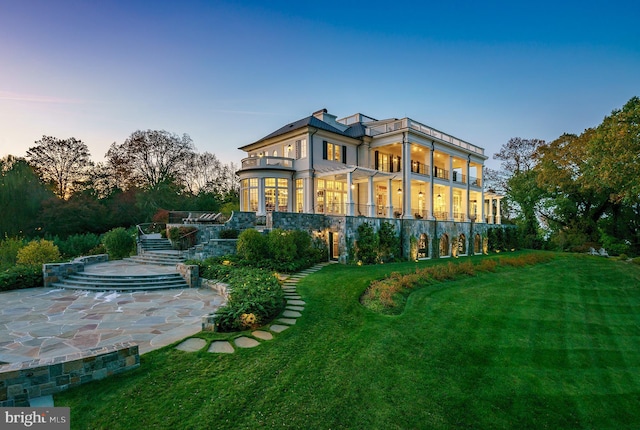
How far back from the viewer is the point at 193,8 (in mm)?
12055

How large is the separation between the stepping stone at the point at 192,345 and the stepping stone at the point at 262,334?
913 mm

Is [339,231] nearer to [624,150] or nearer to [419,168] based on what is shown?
[419,168]

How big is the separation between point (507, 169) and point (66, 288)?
41.0m

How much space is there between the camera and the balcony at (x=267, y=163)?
18.8m

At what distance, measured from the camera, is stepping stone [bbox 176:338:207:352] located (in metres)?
4.77

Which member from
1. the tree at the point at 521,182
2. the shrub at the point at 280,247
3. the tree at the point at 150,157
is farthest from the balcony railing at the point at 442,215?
the tree at the point at 150,157

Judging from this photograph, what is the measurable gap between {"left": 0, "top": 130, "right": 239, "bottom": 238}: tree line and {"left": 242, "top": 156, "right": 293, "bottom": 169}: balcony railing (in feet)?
26.4

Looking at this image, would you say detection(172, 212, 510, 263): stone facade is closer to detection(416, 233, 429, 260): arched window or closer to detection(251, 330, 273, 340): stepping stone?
detection(416, 233, 429, 260): arched window

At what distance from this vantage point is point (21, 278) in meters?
9.30

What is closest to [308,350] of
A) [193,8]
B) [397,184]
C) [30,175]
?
[193,8]

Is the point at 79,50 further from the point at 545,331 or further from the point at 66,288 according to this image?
the point at 545,331

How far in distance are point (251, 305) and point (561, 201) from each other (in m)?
32.9

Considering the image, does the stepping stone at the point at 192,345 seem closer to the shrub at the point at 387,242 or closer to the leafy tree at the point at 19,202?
the shrub at the point at 387,242

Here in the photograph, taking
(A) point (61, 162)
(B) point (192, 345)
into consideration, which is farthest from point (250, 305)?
(A) point (61, 162)
